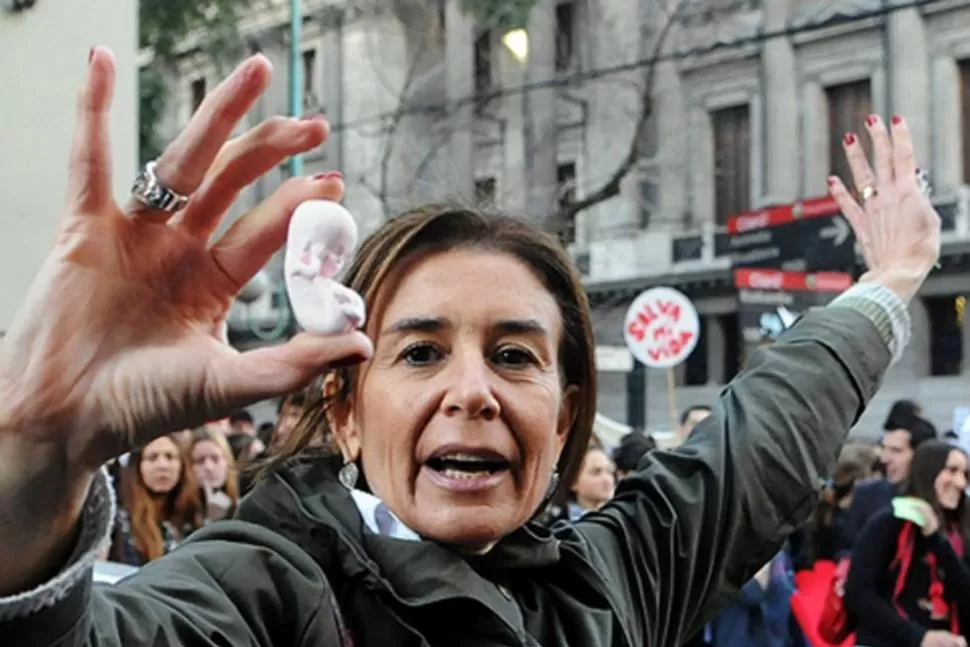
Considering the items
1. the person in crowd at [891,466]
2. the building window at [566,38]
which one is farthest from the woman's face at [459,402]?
the building window at [566,38]

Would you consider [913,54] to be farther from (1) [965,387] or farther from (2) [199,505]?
(2) [199,505]

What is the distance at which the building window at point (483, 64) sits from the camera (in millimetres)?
31594

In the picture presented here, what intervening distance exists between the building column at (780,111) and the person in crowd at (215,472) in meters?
21.7

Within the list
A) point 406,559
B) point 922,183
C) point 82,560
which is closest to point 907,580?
point 922,183

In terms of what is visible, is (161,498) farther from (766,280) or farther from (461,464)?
(766,280)

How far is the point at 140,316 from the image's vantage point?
144 cm

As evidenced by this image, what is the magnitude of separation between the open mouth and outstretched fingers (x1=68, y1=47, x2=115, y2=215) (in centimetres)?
65

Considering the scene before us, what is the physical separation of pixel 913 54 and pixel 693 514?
986 inches

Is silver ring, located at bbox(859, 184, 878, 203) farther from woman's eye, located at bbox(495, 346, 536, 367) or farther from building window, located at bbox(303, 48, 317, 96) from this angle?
building window, located at bbox(303, 48, 317, 96)

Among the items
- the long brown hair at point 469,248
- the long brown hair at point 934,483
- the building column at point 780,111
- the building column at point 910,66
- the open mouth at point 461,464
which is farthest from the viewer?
the building column at point 780,111

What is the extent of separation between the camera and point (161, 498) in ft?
20.7

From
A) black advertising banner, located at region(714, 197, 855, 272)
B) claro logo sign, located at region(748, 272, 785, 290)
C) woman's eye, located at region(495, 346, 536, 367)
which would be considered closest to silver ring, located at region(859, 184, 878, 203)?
woman's eye, located at region(495, 346, 536, 367)

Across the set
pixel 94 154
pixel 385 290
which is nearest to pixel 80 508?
pixel 94 154

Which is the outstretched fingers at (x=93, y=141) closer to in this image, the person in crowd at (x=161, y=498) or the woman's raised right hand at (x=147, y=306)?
the woman's raised right hand at (x=147, y=306)
